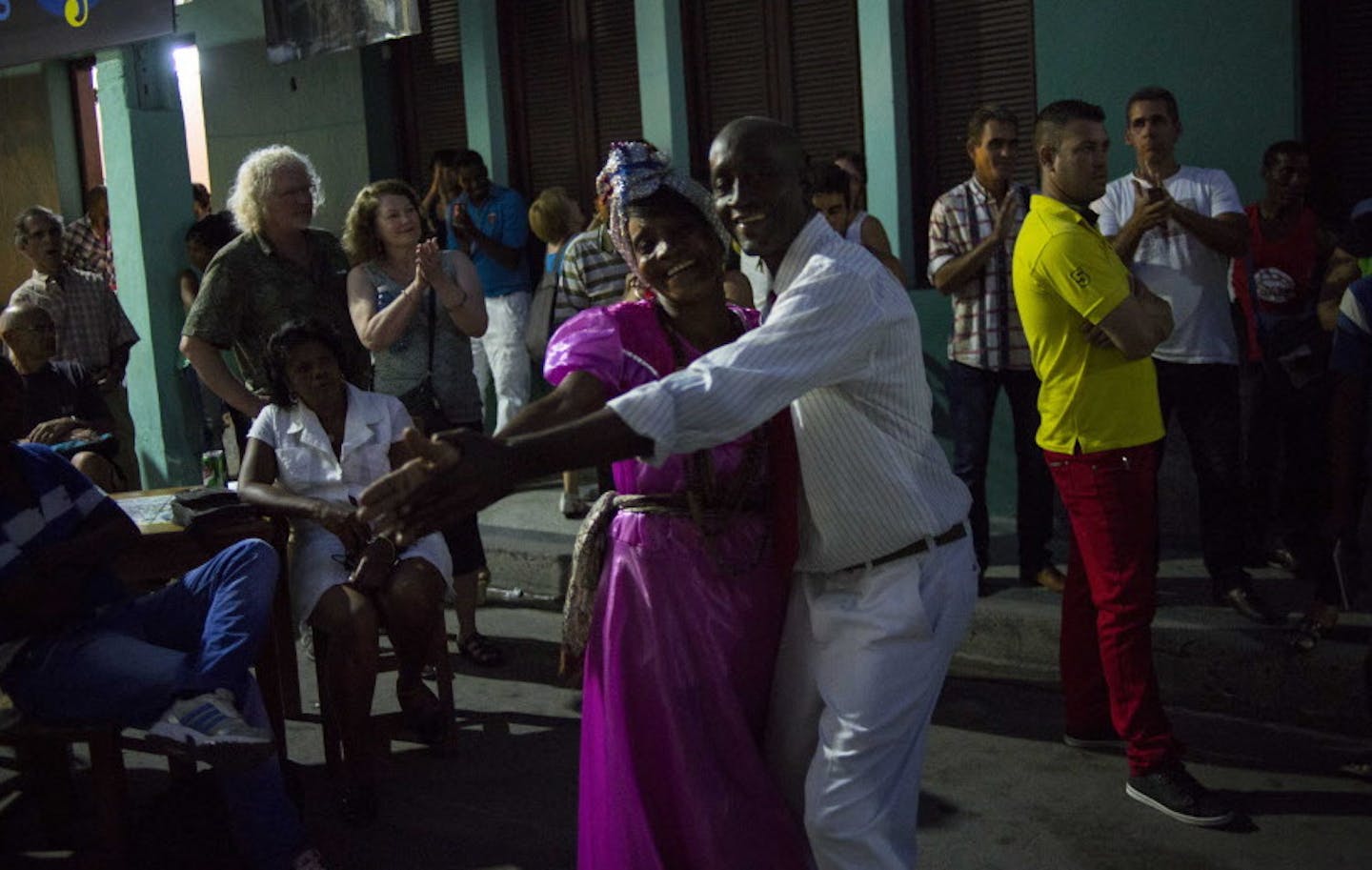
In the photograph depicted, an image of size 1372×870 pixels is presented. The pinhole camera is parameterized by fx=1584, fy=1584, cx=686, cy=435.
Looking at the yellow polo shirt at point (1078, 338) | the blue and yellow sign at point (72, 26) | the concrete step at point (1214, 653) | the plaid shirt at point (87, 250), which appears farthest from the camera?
the plaid shirt at point (87, 250)

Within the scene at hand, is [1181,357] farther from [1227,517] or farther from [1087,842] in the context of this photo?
[1087,842]

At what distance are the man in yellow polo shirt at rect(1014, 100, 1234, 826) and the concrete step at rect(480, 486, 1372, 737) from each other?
2.10 ft

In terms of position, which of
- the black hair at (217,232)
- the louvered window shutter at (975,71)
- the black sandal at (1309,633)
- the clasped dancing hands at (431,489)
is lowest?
the black sandal at (1309,633)

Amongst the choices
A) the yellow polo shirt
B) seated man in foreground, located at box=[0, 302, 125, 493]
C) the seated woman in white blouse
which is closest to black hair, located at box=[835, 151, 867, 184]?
the seated woman in white blouse

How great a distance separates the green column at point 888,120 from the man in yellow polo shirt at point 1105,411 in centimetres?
367

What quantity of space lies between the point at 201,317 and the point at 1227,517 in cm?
388

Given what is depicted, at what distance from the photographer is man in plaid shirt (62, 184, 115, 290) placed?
485 inches

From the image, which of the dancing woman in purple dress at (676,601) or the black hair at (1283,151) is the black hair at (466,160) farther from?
the dancing woman in purple dress at (676,601)

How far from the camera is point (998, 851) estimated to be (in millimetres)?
4211

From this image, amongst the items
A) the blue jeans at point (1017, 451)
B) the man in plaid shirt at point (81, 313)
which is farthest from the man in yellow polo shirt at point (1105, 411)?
the man in plaid shirt at point (81, 313)

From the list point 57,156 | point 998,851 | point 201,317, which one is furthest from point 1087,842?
point 57,156

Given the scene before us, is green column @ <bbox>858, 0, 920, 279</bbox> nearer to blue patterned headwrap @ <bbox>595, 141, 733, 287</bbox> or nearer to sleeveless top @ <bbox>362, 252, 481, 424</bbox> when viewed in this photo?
sleeveless top @ <bbox>362, 252, 481, 424</bbox>

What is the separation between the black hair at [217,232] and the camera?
308 inches

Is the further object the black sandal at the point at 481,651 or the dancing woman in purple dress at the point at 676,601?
the black sandal at the point at 481,651
